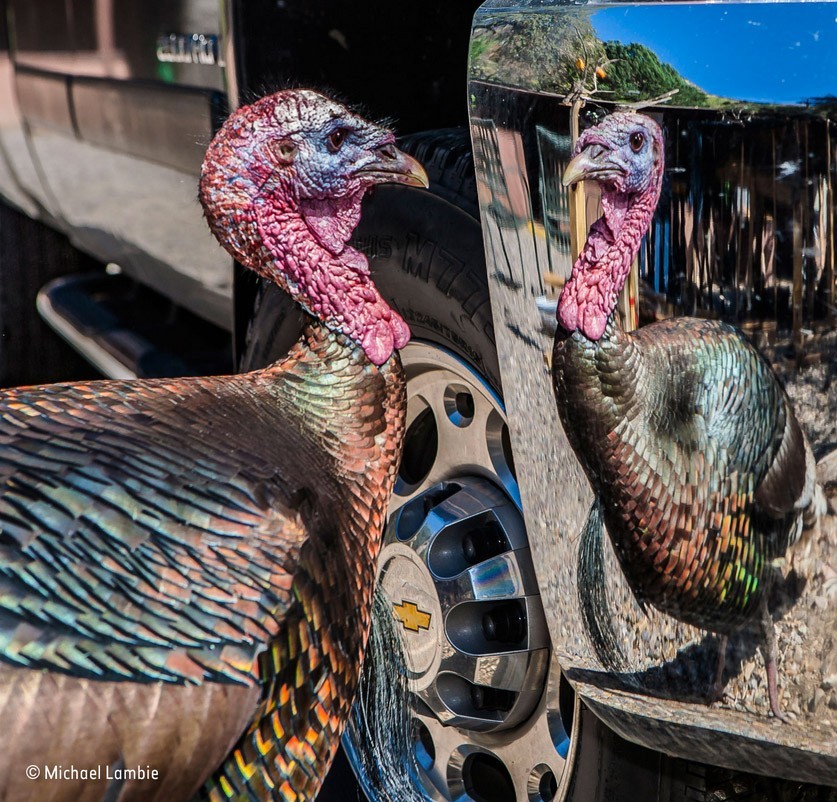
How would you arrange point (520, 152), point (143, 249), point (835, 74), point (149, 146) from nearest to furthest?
point (835, 74) < point (520, 152) < point (149, 146) < point (143, 249)

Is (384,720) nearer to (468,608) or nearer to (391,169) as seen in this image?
(468,608)

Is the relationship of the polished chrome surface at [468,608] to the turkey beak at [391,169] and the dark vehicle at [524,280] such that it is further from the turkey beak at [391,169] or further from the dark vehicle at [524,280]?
the turkey beak at [391,169]

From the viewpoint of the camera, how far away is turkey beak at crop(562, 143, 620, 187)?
5.25 feet

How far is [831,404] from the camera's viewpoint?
150 cm

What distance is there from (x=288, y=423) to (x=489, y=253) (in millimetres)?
408

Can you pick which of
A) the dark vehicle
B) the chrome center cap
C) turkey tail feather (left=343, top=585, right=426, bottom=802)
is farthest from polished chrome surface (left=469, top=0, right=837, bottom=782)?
turkey tail feather (left=343, top=585, right=426, bottom=802)

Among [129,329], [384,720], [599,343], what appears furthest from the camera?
[129,329]

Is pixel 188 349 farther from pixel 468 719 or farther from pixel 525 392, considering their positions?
pixel 525 392

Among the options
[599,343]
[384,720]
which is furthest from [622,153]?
[384,720]

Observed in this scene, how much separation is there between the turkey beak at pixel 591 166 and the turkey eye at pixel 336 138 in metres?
0.36

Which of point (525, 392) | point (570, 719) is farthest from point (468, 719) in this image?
point (525, 392)

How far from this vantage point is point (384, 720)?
8.26 ft

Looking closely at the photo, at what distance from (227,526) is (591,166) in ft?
2.19

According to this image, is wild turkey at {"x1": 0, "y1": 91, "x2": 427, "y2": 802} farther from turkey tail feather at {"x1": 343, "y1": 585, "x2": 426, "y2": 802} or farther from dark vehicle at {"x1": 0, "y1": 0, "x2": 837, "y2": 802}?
turkey tail feather at {"x1": 343, "y1": 585, "x2": 426, "y2": 802}
